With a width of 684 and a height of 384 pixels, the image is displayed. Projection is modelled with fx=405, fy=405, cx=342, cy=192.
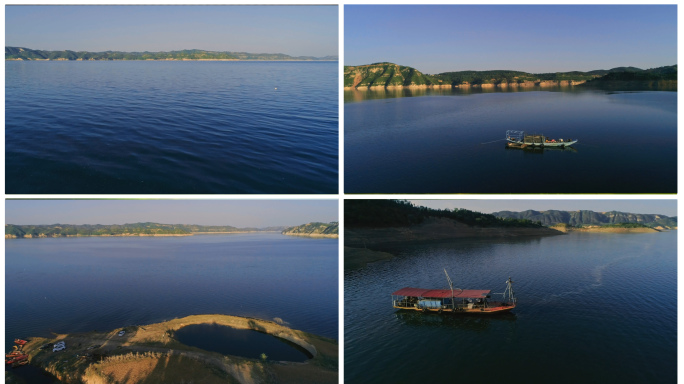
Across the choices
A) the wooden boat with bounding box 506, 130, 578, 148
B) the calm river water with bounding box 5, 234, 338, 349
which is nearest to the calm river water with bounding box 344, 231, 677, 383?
the calm river water with bounding box 5, 234, 338, 349

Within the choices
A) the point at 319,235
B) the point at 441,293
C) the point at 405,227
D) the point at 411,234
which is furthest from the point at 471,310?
the point at 319,235

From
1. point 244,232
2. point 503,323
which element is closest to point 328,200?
point 244,232

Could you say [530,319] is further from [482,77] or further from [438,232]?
[482,77]

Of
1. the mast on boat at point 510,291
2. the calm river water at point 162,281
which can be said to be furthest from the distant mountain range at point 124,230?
the mast on boat at point 510,291

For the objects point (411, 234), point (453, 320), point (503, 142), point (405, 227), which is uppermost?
point (503, 142)

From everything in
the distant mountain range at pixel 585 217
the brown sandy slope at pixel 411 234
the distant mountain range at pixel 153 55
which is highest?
the distant mountain range at pixel 153 55

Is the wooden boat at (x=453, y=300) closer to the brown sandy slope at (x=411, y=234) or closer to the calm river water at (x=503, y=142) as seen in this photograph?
the brown sandy slope at (x=411, y=234)

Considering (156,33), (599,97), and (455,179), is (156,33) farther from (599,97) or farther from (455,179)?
(599,97)
